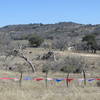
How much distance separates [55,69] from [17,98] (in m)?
25.0

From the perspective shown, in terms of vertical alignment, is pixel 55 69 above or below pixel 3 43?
below

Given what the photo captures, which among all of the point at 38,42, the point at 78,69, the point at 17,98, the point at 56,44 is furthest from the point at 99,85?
the point at 38,42

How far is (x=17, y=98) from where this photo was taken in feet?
38.5

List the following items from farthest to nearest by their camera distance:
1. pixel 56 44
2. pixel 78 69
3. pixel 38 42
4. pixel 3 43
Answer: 1. pixel 38 42
2. pixel 56 44
3. pixel 3 43
4. pixel 78 69

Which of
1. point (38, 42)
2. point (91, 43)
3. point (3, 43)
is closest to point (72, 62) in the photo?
point (3, 43)

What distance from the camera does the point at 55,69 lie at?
120 feet

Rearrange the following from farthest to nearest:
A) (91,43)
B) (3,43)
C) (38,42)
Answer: (38,42), (91,43), (3,43)

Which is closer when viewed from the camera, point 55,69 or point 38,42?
point 55,69

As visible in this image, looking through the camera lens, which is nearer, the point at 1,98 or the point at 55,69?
the point at 1,98

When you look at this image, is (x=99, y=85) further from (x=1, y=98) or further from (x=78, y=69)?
(x=78, y=69)

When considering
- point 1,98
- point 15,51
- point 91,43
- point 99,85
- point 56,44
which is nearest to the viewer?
point 1,98

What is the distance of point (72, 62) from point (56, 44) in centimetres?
5061

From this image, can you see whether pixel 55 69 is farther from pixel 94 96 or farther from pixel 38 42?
pixel 38 42

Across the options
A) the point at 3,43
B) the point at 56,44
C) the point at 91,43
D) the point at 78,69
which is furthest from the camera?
the point at 56,44
